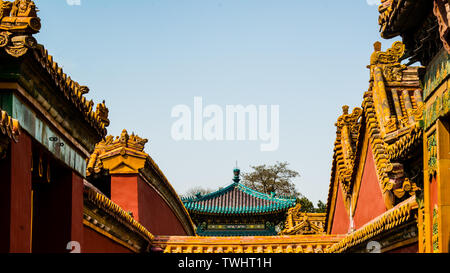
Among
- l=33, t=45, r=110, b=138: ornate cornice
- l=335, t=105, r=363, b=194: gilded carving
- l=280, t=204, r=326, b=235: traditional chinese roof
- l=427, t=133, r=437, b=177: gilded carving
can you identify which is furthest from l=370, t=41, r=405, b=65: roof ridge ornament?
l=280, t=204, r=326, b=235: traditional chinese roof

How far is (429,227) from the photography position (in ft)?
22.8

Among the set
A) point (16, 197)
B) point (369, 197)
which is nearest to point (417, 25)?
point (16, 197)

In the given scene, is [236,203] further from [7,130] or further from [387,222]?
[7,130]

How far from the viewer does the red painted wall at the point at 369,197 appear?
12453 millimetres

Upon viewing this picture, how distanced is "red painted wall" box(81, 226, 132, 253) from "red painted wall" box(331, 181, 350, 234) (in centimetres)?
675

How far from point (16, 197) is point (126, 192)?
8525mm

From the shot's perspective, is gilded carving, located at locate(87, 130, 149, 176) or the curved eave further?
the curved eave

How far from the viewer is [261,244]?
48.8 feet

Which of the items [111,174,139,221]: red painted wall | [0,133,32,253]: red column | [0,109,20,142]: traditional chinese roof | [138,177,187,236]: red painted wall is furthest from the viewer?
[138,177,187,236]: red painted wall

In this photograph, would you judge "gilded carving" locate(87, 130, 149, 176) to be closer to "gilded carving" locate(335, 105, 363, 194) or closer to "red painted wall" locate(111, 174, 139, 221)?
"red painted wall" locate(111, 174, 139, 221)

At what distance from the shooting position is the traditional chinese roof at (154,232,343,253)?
579 inches
